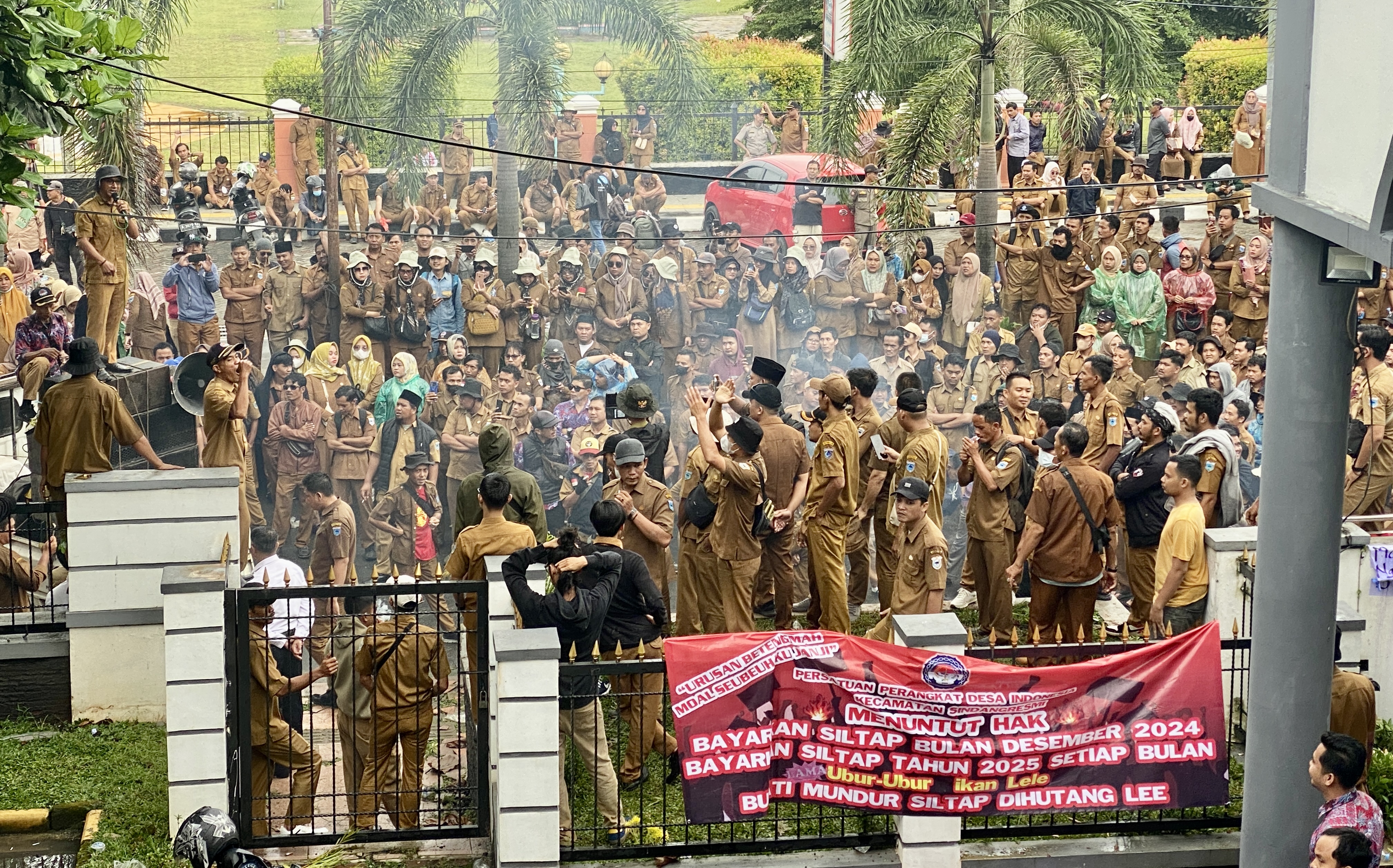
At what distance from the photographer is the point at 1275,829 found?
823cm

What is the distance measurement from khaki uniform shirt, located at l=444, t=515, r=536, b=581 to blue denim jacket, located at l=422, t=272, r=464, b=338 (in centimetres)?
770

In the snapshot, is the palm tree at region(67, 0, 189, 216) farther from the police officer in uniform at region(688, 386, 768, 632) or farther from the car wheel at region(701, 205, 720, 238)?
the police officer in uniform at region(688, 386, 768, 632)

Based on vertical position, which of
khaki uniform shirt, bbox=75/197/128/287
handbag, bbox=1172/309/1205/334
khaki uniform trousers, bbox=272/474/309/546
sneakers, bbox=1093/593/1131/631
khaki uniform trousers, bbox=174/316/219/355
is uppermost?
khaki uniform shirt, bbox=75/197/128/287

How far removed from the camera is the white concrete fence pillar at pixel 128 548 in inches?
390

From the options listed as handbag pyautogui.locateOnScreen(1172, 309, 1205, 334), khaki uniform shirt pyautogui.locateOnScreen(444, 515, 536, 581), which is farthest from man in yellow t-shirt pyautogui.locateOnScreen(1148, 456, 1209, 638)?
handbag pyautogui.locateOnScreen(1172, 309, 1205, 334)

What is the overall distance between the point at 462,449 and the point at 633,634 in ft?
16.9

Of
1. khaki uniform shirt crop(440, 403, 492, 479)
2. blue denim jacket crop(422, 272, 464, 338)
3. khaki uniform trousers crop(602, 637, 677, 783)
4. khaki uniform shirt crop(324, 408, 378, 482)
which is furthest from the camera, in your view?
blue denim jacket crop(422, 272, 464, 338)

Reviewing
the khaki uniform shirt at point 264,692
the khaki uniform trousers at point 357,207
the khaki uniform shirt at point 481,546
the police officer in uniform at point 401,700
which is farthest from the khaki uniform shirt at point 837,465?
the khaki uniform trousers at point 357,207

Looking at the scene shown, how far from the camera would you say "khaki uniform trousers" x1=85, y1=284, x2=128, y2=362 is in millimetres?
16156

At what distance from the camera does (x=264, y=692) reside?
873cm

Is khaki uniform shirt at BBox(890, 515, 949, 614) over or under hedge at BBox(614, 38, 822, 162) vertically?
under

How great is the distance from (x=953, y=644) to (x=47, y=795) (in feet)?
16.4

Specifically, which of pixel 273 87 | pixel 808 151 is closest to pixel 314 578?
pixel 808 151

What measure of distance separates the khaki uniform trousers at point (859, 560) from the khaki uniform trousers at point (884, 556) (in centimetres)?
7
